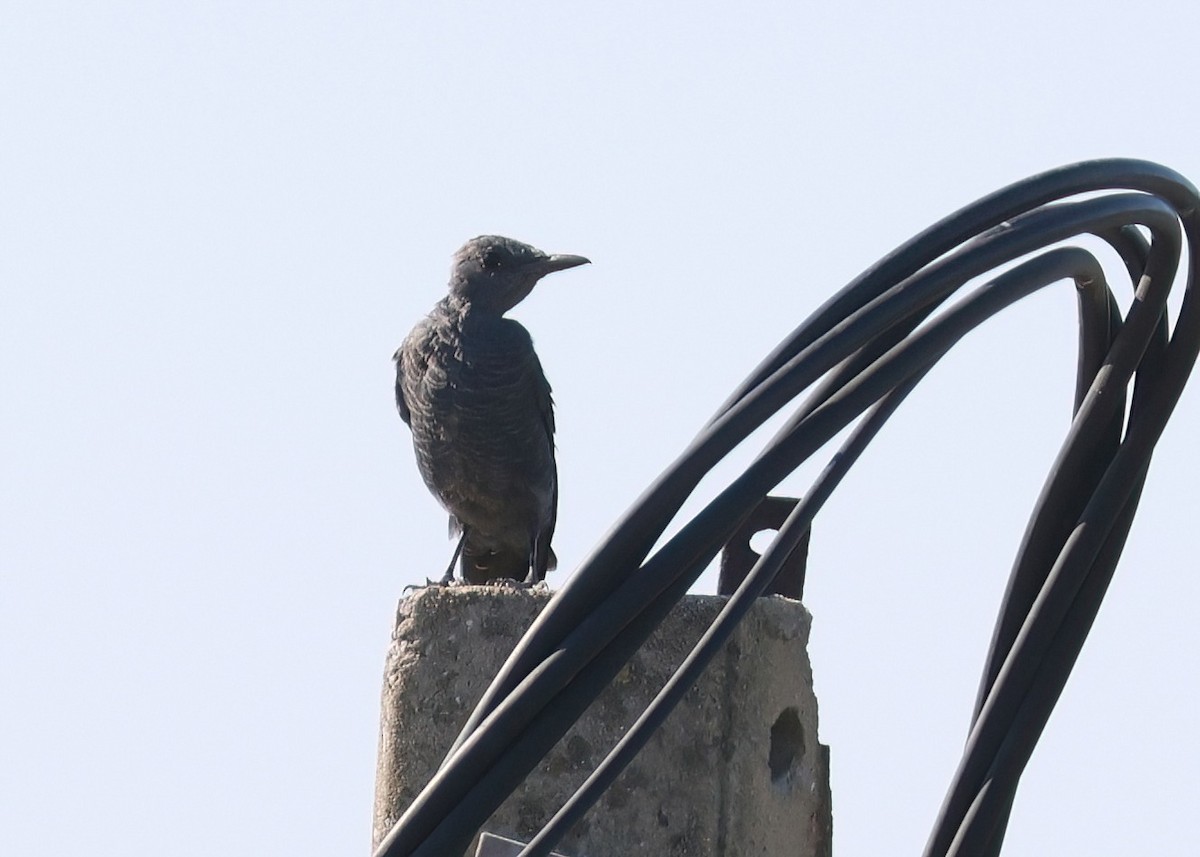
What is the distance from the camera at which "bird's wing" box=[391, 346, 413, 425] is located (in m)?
7.30

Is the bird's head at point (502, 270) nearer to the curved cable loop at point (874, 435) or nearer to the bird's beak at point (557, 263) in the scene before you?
the bird's beak at point (557, 263)

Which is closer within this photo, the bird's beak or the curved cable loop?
the curved cable loop

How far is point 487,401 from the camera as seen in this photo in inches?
275

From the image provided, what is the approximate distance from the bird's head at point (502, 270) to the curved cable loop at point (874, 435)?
3.93m

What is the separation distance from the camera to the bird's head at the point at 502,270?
22.9ft

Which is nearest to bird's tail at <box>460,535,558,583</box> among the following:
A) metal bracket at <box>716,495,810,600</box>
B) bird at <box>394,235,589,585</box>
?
bird at <box>394,235,589,585</box>

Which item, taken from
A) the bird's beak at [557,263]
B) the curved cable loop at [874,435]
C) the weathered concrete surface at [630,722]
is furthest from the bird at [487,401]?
the curved cable loop at [874,435]

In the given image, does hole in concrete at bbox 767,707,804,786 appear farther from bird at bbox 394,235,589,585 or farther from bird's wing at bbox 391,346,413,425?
bird's wing at bbox 391,346,413,425

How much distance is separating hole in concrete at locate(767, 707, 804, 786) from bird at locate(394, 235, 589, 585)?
271 cm

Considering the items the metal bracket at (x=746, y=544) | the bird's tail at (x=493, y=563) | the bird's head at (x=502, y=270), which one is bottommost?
the metal bracket at (x=746, y=544)

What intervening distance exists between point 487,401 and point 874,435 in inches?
163

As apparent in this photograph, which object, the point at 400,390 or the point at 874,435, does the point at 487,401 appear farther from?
the point at 874,435

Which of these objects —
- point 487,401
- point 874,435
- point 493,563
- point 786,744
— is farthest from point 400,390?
point 874,435

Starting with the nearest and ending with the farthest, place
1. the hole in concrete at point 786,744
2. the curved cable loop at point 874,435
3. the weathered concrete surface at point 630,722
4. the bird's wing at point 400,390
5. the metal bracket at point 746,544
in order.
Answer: the curved cable loop at point 874,435 < the weathered concrete surface at point 630,722 < the metal bracket at point 746,544 < the hole in concrete at point 786,744 < the bird's wing at point 400,390
